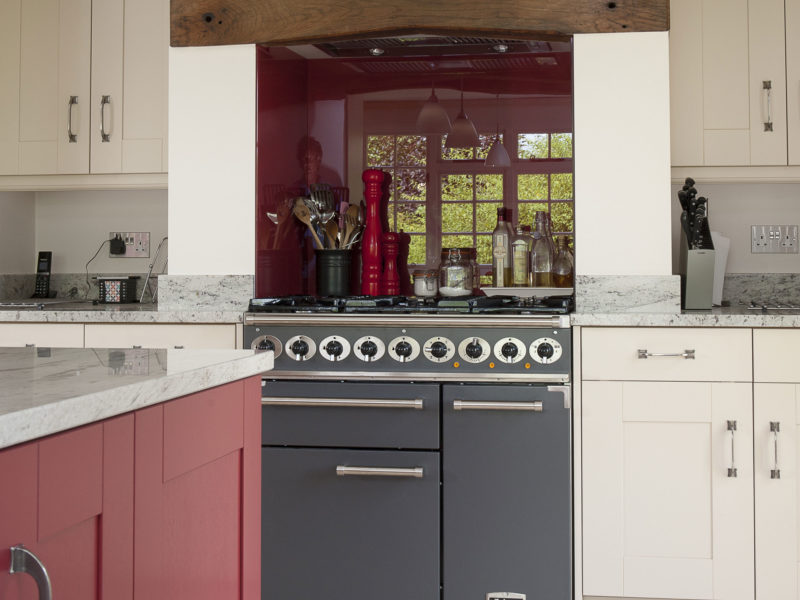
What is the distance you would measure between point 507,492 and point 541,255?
3.01ft

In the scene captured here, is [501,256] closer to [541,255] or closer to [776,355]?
[541,255]

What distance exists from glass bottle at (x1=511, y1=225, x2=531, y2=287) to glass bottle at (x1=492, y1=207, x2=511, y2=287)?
2cm

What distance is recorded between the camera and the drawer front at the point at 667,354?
8.00 ft

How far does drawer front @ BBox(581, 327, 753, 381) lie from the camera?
2.44 m

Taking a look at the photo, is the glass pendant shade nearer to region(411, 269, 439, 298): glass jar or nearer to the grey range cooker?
region(411, 269, 439, 298): glass jar

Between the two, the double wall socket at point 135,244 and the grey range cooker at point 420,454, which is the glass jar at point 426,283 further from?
the double wall socket at point 135,244

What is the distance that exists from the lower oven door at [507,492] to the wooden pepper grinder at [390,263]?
72 centimetres

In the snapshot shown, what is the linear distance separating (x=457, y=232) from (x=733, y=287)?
1048mm

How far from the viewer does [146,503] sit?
→ 39.8 inches

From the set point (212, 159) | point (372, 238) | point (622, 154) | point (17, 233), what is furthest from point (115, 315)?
point (622, 154)

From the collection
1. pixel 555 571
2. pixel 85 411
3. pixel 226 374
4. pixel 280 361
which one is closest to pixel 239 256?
pixel 280 361

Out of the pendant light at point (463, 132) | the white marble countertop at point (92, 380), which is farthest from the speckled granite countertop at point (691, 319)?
the white marble countertop at point (92, 380)

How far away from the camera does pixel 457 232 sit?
318 cm

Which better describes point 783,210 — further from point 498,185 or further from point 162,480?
point 162,480
